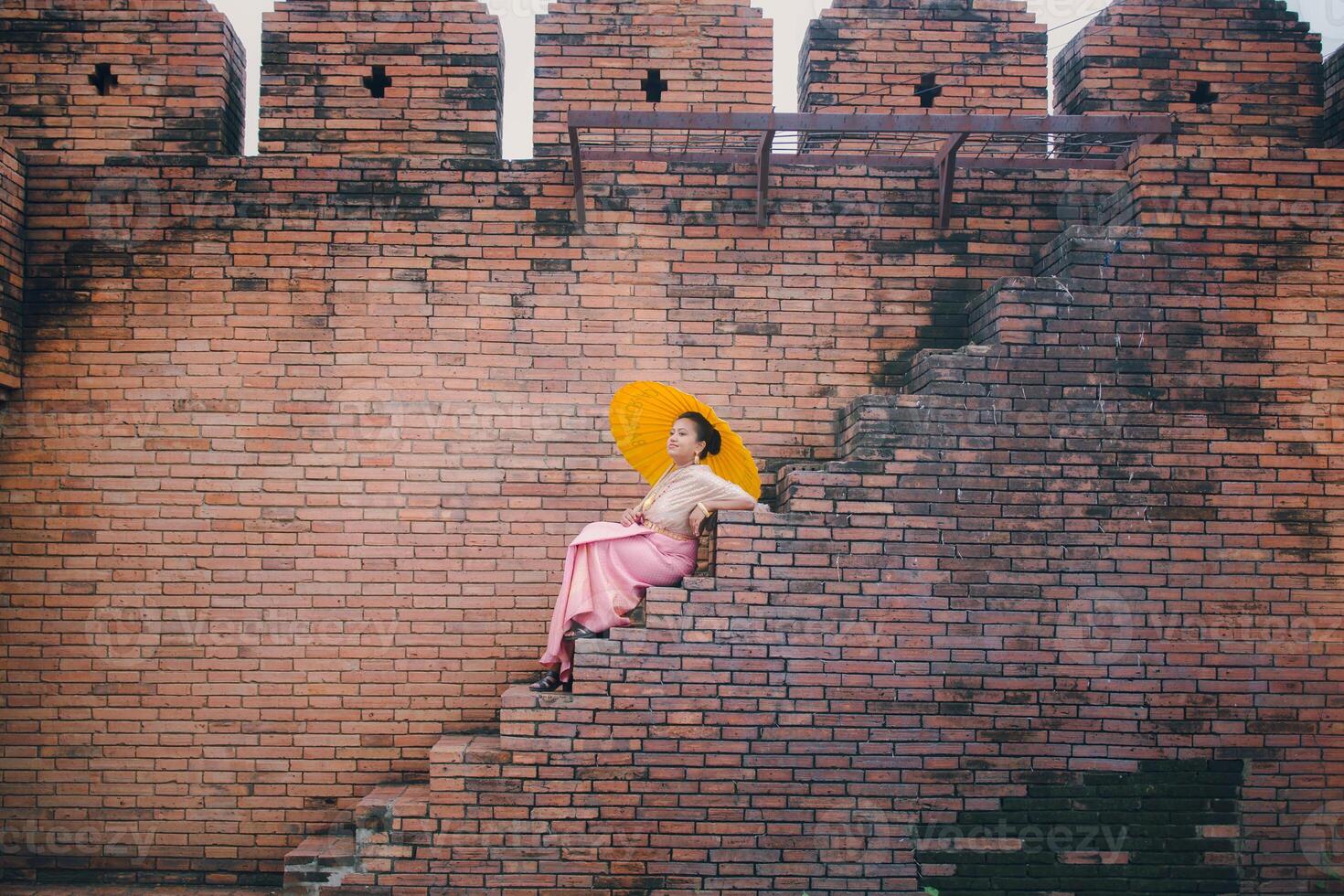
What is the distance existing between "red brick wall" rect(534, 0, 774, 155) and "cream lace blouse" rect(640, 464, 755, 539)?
7.78ft

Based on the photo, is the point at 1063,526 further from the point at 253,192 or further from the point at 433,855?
the point at 253,192

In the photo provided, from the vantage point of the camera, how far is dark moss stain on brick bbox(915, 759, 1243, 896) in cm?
575

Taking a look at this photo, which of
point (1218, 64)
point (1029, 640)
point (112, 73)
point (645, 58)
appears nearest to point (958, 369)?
point (1029, 640)

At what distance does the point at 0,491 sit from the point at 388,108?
130 inches

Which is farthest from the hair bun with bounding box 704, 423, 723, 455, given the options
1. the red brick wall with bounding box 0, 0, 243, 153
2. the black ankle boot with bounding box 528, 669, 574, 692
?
the red brick wall with bounding box 0, 0, 243, 153

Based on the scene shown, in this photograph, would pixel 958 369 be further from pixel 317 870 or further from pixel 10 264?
pixel 10 264

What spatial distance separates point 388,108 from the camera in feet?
22.3

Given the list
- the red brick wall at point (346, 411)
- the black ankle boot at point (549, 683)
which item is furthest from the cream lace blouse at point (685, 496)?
the black ankle boot at point (549, 683)

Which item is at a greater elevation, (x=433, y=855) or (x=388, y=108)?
(x=388, y=108)

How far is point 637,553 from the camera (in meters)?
5.80

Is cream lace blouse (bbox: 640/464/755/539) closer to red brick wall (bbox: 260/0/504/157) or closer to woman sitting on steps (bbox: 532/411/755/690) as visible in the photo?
woman sitting on steps (bbox: 532/411/755/690)

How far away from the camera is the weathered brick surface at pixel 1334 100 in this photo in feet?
22.5

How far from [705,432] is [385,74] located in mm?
3120

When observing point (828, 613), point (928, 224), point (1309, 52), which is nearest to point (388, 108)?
point (928, 224)
